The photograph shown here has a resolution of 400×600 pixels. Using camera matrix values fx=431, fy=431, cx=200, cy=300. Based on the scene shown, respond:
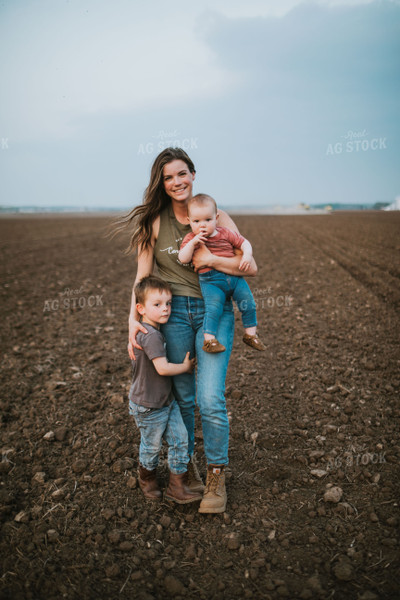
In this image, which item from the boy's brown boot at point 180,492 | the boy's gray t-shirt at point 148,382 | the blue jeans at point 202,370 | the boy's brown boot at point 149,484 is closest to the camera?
the blue jeans at point 202,370

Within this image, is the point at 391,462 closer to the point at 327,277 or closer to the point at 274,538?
the point at 274,538

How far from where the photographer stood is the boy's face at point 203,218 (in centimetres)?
275

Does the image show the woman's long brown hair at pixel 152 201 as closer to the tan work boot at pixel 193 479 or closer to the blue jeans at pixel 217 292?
the blue jeans at pixel 217 292

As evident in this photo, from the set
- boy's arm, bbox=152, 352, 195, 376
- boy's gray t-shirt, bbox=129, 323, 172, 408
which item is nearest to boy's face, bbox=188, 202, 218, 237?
Answer: boy's gray t-shirt, bbox=129, 323, 172, 408

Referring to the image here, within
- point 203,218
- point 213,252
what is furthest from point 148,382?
point 203,218

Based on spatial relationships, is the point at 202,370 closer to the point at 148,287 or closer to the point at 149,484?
the point at 148,287

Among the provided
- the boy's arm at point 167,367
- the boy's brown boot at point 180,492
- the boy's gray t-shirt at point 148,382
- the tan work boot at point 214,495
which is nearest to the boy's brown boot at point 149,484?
the boy's brown boot at point 180,492

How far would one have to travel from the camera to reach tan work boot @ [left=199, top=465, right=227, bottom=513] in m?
2.91

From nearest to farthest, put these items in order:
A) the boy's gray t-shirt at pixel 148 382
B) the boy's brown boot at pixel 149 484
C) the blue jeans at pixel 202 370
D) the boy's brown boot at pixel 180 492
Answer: the blue jeans at pixel 202 370 < the boy's gray t-shirt at pixel 148 382 < the boy's brown boot at pixel 180 492 < the boy's brown boot at pixel 149 484

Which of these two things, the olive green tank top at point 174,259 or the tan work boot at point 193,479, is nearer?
the olive green tank top at point 174,259

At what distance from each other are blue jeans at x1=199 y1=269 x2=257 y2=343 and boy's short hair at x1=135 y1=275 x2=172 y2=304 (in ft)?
0.80

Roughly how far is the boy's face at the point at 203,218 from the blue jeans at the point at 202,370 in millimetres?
457

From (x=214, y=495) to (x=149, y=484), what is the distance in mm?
542

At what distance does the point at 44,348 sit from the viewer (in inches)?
257
